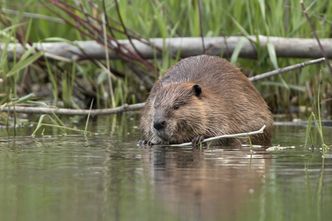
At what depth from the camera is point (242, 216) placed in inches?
131

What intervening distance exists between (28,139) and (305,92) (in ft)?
8.68

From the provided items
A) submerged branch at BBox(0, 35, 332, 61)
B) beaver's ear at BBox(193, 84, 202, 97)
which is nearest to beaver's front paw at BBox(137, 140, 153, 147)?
beaver's ear at BBox(193, 84, 202, 97)

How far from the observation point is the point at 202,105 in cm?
610

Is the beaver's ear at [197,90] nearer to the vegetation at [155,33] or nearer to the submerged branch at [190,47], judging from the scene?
the vegetation at [155,33]

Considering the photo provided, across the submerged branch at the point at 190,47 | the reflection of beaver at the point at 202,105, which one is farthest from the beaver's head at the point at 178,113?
the submerged branch at the point at 190,47

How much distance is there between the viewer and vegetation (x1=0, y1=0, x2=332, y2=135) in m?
7.41

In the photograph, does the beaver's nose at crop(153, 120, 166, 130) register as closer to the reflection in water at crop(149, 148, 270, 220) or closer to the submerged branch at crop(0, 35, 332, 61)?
the reflection in water at crop(149, 148, 270, 220)

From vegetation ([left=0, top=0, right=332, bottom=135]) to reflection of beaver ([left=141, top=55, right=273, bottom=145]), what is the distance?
31.8 inches

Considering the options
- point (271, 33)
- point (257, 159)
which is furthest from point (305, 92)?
point (257, 159)

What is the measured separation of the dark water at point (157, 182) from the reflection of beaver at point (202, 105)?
242mm

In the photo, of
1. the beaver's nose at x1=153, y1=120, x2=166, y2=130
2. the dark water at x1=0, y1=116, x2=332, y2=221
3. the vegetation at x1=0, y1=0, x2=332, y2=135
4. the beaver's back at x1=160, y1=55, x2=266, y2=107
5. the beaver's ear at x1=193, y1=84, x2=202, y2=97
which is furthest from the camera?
the vegetation at x1=0, y1=0, x2=332, y2=135

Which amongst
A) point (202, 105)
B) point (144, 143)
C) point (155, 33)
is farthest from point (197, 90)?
point (155, 33)

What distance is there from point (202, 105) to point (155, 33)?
2067 mm

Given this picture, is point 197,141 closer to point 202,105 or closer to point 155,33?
point 202,105
